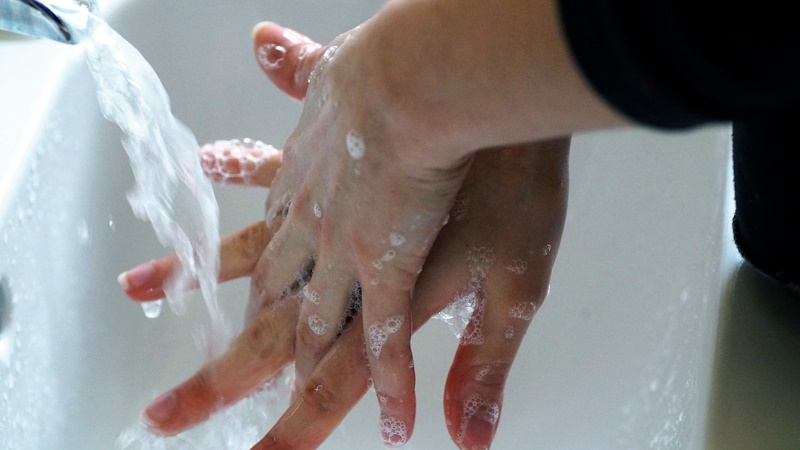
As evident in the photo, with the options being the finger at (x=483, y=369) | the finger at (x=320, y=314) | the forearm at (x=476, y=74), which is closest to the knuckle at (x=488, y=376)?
the finger at (x=483, y=369)

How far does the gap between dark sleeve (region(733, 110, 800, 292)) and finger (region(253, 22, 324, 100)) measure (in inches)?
14.2

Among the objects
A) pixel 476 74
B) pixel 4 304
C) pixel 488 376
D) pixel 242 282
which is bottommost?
pixel 242 282

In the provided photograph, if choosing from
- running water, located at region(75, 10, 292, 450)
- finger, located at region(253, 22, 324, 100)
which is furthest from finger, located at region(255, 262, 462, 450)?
finger, located at region(253, 22, 324, 100)

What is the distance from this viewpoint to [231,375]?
612mm

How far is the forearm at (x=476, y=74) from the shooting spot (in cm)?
31

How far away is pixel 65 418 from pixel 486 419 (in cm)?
38

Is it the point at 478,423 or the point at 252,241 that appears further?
the point at 252,241

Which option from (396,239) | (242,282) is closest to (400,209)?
(396,239)

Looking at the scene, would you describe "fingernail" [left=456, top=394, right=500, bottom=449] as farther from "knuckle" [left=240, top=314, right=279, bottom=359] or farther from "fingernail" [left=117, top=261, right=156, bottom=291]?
"fingernail" [left=117, top=261, right=156, bottom=291]

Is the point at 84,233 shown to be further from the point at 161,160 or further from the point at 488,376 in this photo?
the point at 488,376

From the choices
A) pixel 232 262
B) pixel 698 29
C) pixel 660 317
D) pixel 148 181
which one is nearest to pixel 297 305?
pixel 232 262

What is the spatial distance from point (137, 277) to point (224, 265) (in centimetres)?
7

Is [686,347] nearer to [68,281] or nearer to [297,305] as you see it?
[297,305]

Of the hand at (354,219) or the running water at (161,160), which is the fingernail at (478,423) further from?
the running water at (161,160)
